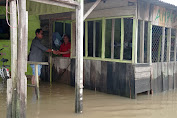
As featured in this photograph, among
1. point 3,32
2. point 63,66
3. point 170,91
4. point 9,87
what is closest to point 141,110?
point 170,91

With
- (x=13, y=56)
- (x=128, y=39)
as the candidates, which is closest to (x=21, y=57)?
(x=13, y=56)

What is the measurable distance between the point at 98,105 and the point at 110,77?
1.48 m

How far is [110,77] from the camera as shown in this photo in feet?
23.9

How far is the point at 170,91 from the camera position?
8.04 meters

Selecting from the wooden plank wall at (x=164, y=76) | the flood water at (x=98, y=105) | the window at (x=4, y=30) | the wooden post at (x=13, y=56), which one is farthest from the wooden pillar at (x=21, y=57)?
the window at (x=4, y=30)

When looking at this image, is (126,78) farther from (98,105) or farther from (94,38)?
(94,38)

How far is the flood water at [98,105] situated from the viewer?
527cm

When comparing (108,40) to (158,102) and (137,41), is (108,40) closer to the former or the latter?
(137,41)

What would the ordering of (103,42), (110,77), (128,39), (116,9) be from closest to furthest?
(116,9), (110,77), (103,42), (128,39)

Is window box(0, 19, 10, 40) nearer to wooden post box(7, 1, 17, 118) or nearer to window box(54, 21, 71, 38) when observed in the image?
window box(54, 21, 71, 38)

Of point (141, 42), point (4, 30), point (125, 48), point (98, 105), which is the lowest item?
point (98, 105)

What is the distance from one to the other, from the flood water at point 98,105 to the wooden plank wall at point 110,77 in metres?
0.25

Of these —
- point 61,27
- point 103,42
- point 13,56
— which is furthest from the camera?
point 61,27

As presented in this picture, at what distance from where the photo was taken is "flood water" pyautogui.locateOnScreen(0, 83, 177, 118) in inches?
208
